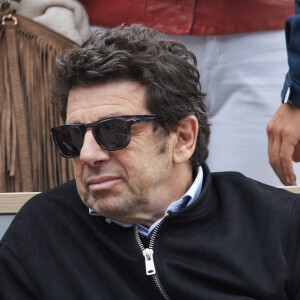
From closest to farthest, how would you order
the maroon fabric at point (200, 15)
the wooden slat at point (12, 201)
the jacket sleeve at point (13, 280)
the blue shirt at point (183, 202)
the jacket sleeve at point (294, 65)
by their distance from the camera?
1. the jacket sleeve at point (13, 280)
2. the blue shirt at point (183, 202)
3. the wooden slat at point (12, 201)
4. the jacket sleeve at point (294, 65)
5. the maroon fabric at point (200, 15)

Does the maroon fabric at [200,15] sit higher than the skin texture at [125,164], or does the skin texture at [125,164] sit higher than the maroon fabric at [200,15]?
the maroon fabric at [200,15]

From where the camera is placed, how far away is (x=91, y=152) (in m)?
2.04

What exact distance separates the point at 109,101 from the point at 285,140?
761 millimetres

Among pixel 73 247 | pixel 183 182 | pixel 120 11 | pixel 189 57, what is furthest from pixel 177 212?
pixel 120 11

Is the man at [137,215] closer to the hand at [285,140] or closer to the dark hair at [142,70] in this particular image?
the dark hair at [142,70]

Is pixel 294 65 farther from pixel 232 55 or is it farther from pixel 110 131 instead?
pixel 110 131

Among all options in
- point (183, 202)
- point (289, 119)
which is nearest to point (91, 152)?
point (183, 202)

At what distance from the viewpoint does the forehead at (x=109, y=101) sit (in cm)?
207

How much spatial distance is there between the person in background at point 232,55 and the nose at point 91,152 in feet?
2.94

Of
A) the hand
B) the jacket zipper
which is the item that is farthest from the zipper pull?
the hand

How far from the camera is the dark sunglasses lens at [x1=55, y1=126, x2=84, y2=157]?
6.84 ft

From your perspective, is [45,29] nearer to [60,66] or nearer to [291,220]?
[60,66]

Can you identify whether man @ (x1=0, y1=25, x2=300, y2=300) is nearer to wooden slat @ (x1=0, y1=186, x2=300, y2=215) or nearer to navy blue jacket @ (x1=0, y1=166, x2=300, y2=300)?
navy blue jacket @ (x1=0, y1=166, x2=300, y2=300)

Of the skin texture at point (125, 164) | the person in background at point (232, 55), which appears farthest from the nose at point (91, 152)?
the person in background at point (232, 55)
